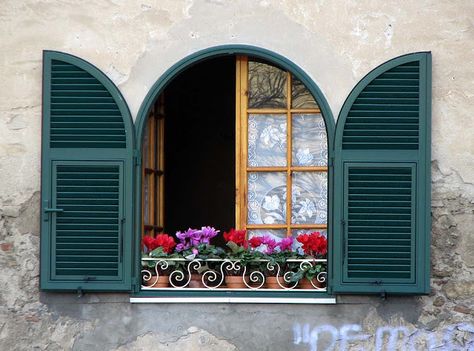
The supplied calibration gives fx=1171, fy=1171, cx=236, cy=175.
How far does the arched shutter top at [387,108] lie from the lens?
766cm

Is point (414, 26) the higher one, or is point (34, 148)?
point (414, 26)

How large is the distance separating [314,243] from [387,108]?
101 cm

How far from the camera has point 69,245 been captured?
305 inches

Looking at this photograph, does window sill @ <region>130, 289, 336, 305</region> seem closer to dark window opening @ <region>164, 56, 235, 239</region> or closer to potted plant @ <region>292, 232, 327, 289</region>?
potted plant @ <region>292, 232, 327, 289</region>

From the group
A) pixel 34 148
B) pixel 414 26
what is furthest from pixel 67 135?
pixel 414 26

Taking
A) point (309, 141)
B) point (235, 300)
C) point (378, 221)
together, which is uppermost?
point (309, 141)

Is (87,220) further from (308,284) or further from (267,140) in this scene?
(308,284)

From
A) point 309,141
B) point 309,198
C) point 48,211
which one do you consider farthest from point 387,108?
point 48,211

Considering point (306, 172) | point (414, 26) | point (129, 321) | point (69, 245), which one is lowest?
point (129, 321)

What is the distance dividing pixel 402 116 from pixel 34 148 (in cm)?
245

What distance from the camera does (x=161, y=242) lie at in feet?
25.7

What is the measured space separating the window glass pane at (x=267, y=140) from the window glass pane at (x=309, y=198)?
18 centimetres

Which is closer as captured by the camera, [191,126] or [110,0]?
[110,0]

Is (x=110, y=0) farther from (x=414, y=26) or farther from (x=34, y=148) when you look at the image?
(x=414, y=26)
